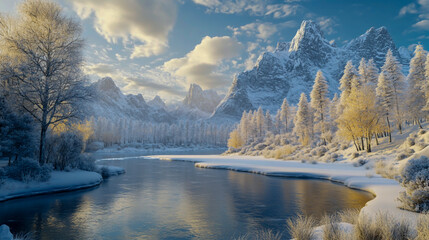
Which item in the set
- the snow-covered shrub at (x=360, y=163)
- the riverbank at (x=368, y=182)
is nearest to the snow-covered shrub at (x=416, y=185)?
the riverbank at (x=368, y=182)

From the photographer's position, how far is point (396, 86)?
39.1 meters

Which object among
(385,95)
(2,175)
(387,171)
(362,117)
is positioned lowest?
(387,171)

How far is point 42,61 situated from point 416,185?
24392 mm

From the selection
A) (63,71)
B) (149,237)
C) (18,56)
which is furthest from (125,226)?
(18,56)

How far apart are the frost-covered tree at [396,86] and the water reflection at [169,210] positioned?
88.3ft

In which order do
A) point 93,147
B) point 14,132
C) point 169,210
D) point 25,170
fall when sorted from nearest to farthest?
point 169,210
point 25,170
point 14,132
point 93,147

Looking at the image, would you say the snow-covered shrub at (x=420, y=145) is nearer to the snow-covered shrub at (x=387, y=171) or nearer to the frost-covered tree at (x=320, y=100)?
the snow-covered shrub at (x=387, y=171)

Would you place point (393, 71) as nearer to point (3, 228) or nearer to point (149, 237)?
point (149, 237)

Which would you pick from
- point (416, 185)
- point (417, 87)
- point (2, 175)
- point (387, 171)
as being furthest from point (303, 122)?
point (2, 175)

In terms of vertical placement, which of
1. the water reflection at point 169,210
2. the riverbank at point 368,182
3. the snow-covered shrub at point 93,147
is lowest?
the water reflection at point 169,210

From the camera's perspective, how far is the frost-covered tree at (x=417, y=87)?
3753cm

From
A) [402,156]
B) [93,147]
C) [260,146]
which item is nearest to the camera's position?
[402,156]

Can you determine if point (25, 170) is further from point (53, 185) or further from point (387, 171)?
point (387, 171)

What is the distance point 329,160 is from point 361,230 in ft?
101
